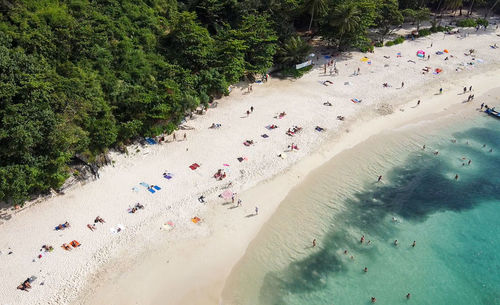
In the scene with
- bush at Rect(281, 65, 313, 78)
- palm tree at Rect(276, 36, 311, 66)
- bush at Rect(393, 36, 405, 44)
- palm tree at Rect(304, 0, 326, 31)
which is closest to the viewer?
palm tree at Rect(276, 36, 311, 66)

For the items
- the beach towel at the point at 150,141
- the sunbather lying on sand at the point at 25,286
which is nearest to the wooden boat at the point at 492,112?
the beach towel at the point at 150,141

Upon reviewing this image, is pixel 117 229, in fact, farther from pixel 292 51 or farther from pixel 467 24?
pixel 467 24

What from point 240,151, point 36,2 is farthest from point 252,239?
point 36,2

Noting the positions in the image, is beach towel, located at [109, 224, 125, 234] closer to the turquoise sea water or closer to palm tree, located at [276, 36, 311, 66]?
the turquoise sea water

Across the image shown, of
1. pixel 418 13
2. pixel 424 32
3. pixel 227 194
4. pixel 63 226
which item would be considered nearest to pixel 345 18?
pixel 418 13

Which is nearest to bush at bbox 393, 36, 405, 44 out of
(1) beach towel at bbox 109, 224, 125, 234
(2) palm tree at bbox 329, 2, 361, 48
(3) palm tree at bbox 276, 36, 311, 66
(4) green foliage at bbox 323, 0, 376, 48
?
(4) green foliage at bbox 323, 0, 376, 48

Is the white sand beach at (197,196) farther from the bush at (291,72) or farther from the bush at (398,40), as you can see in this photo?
the bush at (398,40)

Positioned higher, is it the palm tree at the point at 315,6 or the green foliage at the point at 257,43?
the palm tree at the point at 315,6
